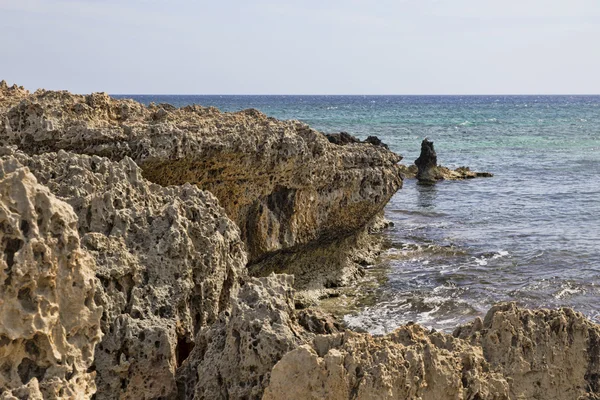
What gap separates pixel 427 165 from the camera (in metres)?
28.3

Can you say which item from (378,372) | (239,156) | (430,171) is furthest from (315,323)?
(430,171)

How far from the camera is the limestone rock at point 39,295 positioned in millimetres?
3902

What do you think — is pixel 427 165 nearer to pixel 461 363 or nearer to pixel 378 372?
pixel 461 363

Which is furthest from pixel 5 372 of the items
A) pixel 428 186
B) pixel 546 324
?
pixel 428 186

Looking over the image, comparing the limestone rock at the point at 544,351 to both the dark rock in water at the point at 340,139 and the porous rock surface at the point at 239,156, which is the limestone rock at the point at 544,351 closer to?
the porous rock surface at the point at 239,156

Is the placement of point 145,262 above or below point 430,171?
above

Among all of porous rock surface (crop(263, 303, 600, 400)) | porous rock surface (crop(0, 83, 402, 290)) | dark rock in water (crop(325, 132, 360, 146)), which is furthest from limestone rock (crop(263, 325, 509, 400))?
dark rock in water (crop(325, 132, 360, 146))

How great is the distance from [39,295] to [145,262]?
1.32 meters

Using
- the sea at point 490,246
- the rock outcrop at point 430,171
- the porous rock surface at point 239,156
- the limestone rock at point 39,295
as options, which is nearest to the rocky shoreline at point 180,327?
the limestone rock at point 39,295

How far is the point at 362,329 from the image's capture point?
1027 cm

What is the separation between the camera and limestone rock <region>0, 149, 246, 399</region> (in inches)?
186

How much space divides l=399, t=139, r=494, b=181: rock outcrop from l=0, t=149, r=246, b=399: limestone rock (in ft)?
73.1

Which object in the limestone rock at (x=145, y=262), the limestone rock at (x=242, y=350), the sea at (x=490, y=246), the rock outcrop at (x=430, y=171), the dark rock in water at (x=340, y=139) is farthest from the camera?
the rock outcrop at (x=430, y=171)

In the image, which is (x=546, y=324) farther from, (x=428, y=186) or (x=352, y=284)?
(x=428, y=186)
